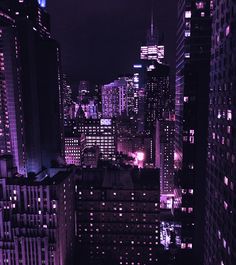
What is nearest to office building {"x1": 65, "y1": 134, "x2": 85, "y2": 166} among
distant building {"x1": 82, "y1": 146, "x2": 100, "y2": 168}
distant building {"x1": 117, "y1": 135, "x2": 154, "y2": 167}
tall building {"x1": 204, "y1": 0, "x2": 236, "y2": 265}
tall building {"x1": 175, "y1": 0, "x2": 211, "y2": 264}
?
distant building {"x1": 82, "y1": 146, "x2": 100, "y2": 168}

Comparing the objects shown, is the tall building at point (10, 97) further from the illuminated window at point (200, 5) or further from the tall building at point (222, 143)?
the tall building at point (222, 143)

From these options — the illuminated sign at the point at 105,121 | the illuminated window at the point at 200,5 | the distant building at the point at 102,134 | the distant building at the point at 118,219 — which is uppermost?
the illuminated window at the point at 200,5

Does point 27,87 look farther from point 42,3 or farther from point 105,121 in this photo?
point 105,121

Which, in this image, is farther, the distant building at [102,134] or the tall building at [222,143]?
the distant building at [102,134]

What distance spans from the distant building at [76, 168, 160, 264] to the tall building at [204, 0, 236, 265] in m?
34.5

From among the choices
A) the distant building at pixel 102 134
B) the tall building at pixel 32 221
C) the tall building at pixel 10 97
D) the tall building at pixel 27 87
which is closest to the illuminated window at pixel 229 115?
the tall building at pixel 32 221

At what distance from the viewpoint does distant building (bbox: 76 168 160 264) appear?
6919cm

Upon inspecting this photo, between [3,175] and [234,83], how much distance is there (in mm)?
54496

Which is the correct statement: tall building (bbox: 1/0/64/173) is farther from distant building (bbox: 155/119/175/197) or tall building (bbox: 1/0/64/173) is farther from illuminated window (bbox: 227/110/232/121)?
illuminated window (bbox: 227/110/232/121)

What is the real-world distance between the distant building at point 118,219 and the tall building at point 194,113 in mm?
10033

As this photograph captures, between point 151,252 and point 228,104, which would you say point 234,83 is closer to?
point 228,104

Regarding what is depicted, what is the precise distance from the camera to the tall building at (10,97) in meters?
86.5

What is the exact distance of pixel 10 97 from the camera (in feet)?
294

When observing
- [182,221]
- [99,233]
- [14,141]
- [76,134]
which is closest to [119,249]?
[99,233]
